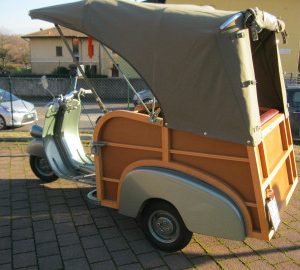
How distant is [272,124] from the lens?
384 centimetres

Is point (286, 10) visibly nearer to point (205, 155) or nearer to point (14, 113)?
point (14, 113)

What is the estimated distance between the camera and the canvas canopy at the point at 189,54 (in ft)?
9.52

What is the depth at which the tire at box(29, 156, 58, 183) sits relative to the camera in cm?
528

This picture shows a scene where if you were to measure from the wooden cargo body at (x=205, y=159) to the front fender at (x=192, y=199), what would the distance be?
74 millimetres

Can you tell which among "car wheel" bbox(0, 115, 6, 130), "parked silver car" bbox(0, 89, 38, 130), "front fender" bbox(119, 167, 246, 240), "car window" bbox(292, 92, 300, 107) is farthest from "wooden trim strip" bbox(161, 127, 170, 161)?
"car wheel" bbox(0, 115, 6, 130)

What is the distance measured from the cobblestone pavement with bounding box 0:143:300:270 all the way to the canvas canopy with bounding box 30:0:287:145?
A: 4.01 feet

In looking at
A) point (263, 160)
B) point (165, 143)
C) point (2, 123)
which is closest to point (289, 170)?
point (263, 160)

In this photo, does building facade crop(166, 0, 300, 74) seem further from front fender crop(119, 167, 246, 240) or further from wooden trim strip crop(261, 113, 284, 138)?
front fender crop(119, 167, 246, 240)

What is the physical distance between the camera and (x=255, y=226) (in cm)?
315

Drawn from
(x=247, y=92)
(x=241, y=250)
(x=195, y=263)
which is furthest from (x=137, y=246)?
(x=247, y=92)

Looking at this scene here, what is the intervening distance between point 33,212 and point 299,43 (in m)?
23.1

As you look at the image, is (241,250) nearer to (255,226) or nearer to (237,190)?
(255,226)

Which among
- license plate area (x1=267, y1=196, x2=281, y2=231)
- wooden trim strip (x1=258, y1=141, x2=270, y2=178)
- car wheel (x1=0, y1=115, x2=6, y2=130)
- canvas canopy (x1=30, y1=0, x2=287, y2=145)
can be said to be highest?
car wheel (x1=0, y1=115, x2=6, y2=130)

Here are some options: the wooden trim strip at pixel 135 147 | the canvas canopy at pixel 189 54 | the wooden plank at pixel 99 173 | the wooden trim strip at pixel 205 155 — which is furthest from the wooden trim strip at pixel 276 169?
the wooden plank at pixel 99 173
